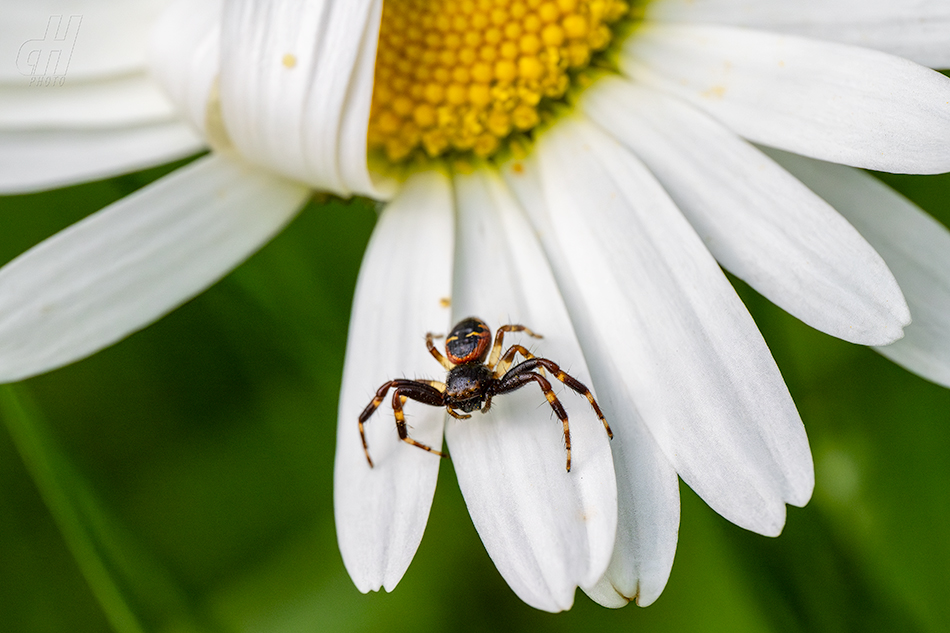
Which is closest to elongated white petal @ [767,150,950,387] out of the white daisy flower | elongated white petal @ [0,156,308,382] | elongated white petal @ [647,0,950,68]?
the white daisy flower

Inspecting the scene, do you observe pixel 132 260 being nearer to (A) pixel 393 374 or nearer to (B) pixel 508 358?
(A) pixel 393 374

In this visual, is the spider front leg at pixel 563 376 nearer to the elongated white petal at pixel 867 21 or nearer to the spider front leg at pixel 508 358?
the spider front leg at pixel 508 358

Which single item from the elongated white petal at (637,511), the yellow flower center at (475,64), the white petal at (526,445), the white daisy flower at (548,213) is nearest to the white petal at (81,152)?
the white daisy flower at (548,213)

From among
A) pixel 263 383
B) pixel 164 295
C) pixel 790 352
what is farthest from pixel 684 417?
pixel 263 383

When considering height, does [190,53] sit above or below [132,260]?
above

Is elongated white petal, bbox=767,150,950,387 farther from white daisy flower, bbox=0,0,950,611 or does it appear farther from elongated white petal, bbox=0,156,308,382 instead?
elongated white petal, bbox=0,156,308,382

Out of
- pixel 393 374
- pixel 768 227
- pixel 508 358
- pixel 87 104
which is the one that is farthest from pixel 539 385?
pixel 87 104

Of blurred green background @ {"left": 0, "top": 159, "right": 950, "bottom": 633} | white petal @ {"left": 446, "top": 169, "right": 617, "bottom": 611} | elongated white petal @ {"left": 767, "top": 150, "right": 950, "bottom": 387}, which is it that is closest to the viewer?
white petal @ {"left": 446, "top": 169, "right": 617, "bottom": 611}
